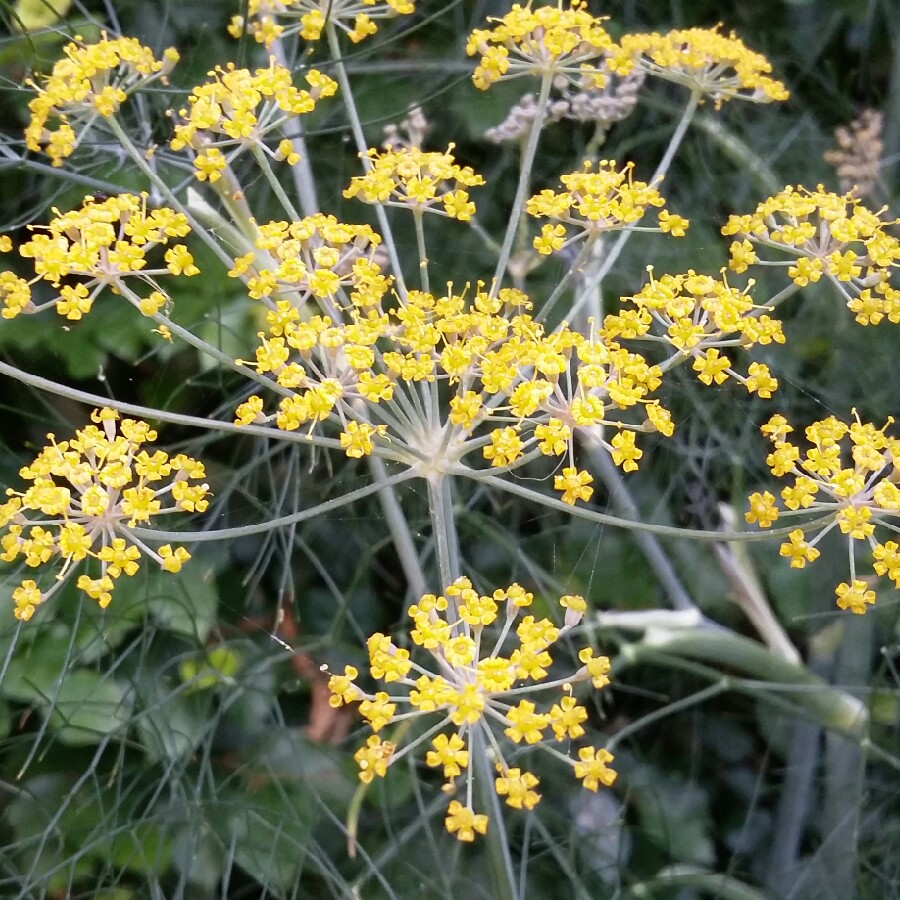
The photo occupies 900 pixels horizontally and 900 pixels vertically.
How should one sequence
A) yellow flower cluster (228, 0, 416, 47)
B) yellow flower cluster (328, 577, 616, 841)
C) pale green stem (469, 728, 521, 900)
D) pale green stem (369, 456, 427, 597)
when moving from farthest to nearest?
pale green stem (369, 456, 427, 597) < yellow flower cluster (228, 0, 416, 47) < pale green stem (469, 728, 521, 900) < yellow flower cluster (328, 577, 616, 841)

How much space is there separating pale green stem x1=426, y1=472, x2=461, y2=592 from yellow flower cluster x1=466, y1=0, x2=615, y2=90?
1.02ft

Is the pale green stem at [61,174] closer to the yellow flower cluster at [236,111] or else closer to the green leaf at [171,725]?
the yellow flower cluster at [236,111]

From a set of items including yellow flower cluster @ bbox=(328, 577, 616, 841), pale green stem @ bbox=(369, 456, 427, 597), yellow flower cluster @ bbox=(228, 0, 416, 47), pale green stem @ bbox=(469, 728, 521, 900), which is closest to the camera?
yellow flower cluster @ bbox=(328, 577, 616, 841)

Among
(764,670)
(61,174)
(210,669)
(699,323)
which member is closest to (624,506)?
(764,670)

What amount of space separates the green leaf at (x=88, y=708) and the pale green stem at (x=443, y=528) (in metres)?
0.45

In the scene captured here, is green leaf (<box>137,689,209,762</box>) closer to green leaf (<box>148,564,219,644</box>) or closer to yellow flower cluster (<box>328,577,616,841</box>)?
green leaf (<box>148,564,219,644</box>)

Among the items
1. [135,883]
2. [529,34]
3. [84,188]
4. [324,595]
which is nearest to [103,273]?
[529,34]

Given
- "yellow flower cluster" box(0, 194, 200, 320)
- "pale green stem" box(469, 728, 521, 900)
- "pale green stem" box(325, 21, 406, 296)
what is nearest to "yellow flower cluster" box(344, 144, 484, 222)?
"pale green stem" box(325, 21, 406, 296)

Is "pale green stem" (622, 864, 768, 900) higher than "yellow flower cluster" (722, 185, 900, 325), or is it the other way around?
"yellow flower cluster" (722, 185, 900, 325)

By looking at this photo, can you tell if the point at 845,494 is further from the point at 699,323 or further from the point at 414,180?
the point at 414,180

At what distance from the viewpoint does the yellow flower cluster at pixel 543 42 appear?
0.70 meters

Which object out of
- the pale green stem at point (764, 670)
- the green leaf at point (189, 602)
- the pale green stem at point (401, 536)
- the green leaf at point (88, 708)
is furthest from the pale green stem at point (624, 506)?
the green leaf at point (88, 708)

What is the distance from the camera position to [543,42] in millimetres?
715

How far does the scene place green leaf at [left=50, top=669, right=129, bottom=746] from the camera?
3.03ft
